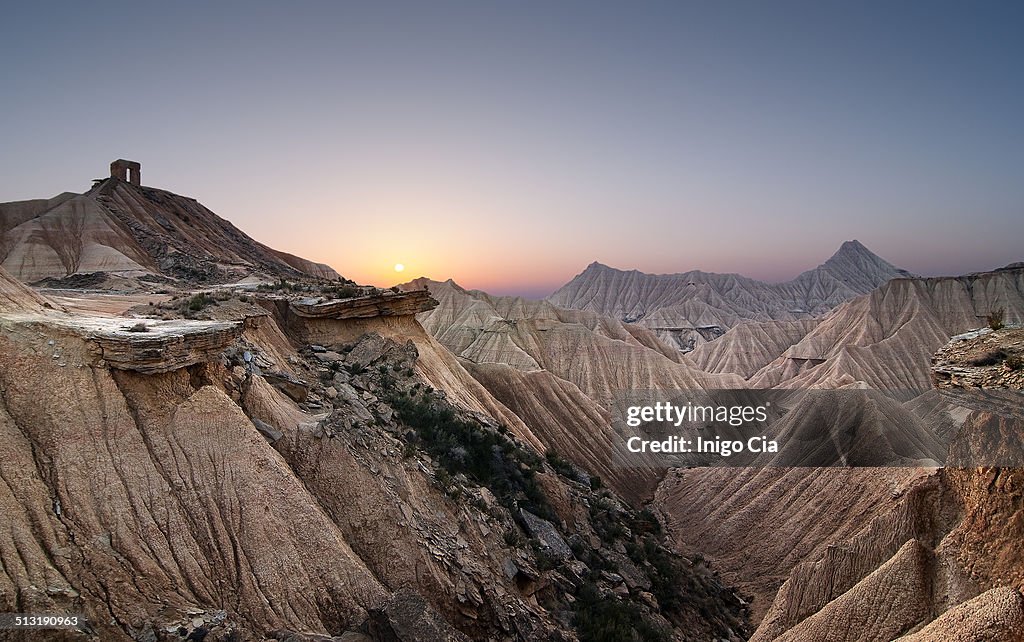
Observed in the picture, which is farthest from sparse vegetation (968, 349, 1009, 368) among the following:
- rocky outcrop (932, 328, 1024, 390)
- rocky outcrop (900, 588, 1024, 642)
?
rocky outcrop (900, 588, 1024, 642)

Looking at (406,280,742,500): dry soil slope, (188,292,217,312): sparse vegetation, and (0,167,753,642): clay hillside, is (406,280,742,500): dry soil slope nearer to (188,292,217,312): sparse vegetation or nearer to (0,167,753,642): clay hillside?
(0,167,753,642): clay hillside

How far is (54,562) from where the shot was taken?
8039 millimetres

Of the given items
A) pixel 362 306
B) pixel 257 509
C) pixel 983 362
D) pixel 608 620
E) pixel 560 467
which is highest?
pixel 362 306

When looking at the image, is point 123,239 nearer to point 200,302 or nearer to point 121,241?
point 121,241

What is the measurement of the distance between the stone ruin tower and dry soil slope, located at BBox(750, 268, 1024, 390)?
65.1 m

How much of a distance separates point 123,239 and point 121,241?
1.45ft

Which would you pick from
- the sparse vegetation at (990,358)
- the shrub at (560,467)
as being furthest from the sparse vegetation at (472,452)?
the sparse vegetation at (990,358)

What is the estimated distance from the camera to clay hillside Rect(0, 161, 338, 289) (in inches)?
1076

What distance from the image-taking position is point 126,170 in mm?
39875

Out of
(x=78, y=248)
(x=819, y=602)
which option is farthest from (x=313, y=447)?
(x=78, y=248)

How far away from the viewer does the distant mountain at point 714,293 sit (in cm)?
13512

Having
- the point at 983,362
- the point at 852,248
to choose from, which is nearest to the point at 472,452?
the point at 983,362

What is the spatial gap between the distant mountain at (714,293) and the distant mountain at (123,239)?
10290 centimetres

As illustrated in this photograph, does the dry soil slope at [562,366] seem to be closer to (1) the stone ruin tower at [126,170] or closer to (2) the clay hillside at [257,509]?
(2) the clay hillside at [257,509]
